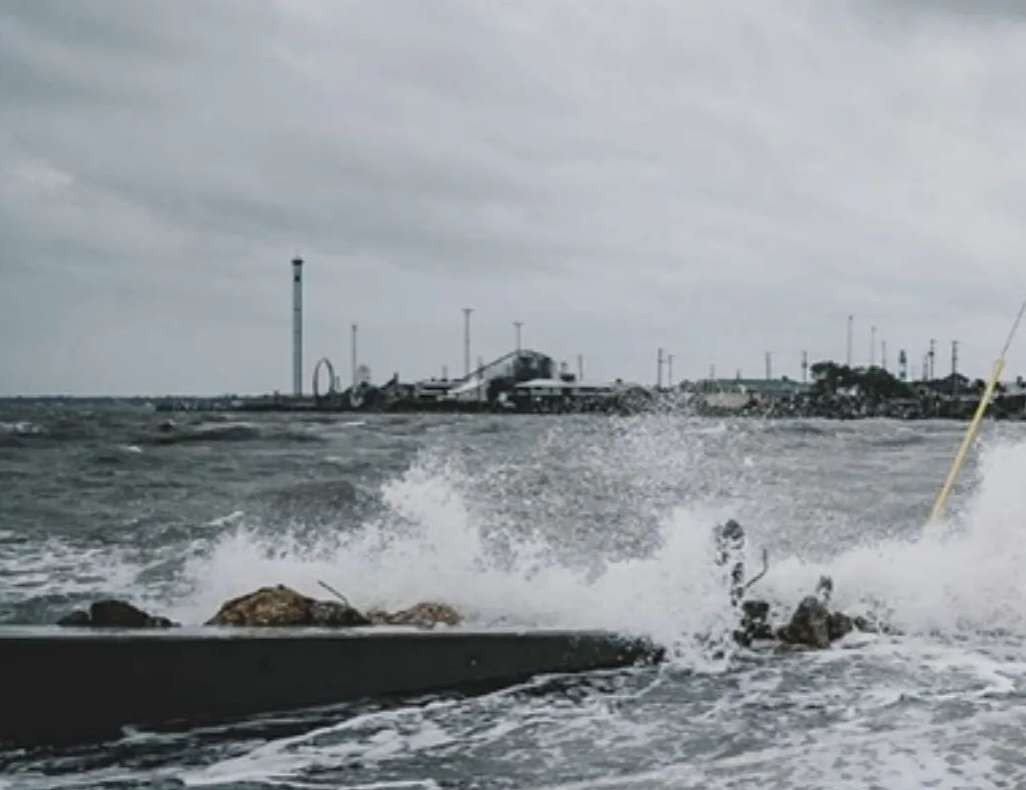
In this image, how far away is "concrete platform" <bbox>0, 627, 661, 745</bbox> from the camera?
601cm

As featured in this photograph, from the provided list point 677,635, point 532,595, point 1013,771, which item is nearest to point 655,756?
point 1013,771

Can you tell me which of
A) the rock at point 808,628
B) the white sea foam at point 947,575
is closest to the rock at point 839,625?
the rock at point 808,628

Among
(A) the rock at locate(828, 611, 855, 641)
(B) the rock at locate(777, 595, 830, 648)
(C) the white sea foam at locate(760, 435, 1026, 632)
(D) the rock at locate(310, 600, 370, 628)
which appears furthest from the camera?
(C) the white sea foam at locate(760, 435, 1026, 632)

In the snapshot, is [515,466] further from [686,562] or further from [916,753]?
[916,753]

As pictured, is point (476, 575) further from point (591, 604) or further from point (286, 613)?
point (286, 613)

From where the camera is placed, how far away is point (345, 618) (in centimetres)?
753

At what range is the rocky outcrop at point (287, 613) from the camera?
24.6 ft

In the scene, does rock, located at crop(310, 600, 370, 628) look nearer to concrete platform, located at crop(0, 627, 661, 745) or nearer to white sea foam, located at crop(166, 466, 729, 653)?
concrete platform, located at crop(0, 627, 661, 745)

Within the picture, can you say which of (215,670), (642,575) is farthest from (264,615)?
(642,575)

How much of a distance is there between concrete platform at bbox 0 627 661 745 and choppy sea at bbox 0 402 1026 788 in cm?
16

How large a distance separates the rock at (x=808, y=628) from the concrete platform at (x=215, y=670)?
7.80 feet

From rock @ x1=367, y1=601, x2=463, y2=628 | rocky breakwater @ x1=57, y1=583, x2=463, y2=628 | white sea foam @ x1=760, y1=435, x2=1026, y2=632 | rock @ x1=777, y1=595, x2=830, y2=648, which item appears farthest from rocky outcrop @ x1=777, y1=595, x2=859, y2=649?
rocky breakwater @ x1=57, y1=583, x2=463, y2=628

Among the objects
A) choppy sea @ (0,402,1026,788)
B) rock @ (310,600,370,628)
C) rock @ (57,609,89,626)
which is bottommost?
choppy sea @ (0,402,1026,788)

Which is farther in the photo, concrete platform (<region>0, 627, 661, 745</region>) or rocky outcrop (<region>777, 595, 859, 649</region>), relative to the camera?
rocky outcrop (<region>777, 595, 859, 649</region>)
